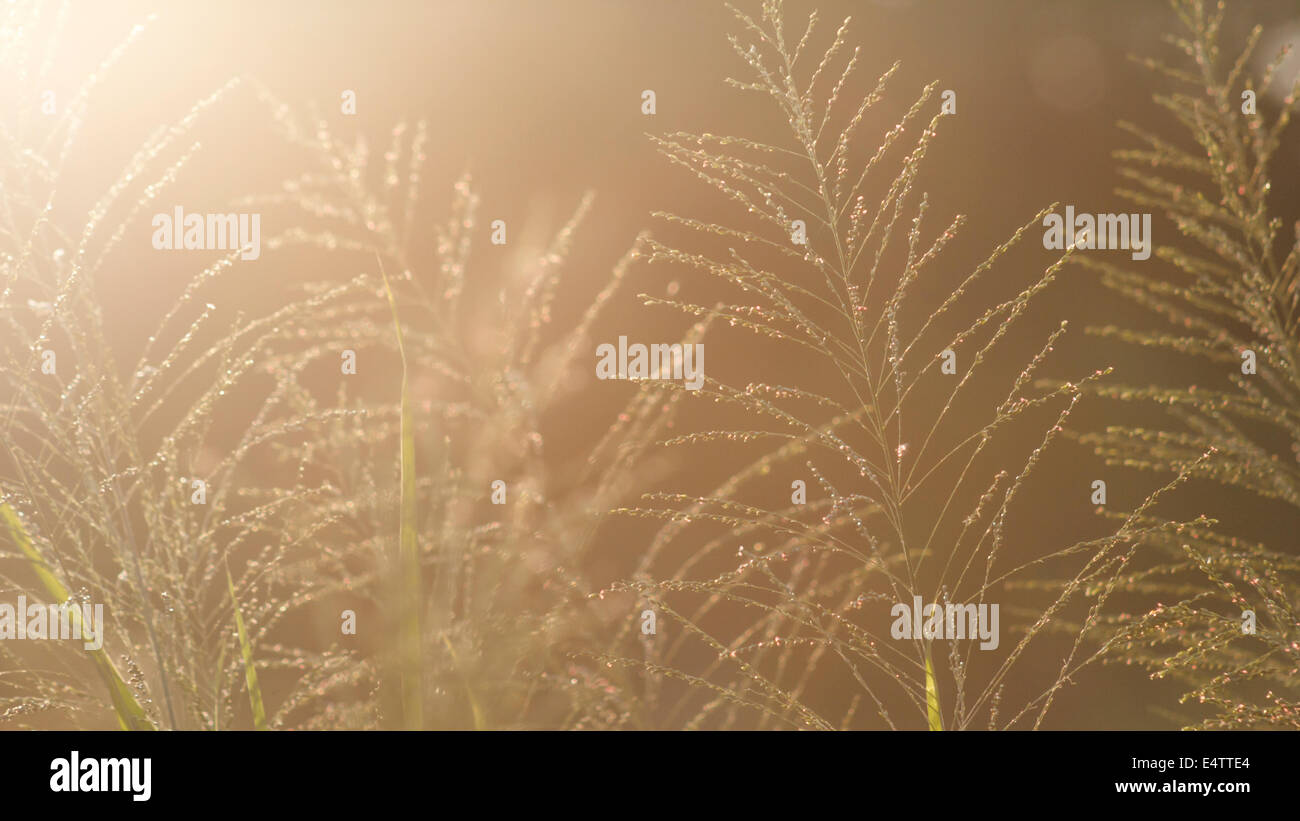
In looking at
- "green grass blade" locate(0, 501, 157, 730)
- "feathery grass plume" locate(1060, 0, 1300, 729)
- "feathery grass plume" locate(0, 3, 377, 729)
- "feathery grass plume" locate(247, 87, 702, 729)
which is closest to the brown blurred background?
"feathery grass plume" locate(1060, 0, 1300, 729)

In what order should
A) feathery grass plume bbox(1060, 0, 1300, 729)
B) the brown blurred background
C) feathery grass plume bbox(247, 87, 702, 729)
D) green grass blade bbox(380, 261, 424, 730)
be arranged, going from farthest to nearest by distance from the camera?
the brown blurred background < feathery grass plume bbox(1060, 0, 1300, 729) < feathery grass plume bbox(247, 87, 702, 729) < green grass blade bbox(380, 261, 424, 730)

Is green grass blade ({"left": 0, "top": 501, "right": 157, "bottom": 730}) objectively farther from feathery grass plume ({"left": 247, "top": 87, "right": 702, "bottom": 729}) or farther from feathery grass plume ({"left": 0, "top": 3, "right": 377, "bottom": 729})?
feathery grass plume ({"left": 247, "top": 87, "right": 702, "bottom": 729})

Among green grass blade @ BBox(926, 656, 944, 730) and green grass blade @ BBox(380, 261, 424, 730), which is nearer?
green grass blade @ BBox(380, 261, 424, 730)

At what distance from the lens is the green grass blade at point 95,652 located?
1.88 feet

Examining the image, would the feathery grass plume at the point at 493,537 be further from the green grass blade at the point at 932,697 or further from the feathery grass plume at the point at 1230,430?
the feathery grass plume at the point at 1230,430

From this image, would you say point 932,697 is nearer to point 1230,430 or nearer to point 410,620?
point 410,620

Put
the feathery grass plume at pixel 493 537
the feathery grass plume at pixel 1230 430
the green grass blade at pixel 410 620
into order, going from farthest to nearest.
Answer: the feathery grass plume at pixel 1230 430
the feathery grass plume at pixel 493 537
the green grass blade at pixel 410 620

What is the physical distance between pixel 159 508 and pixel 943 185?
1.82 meters

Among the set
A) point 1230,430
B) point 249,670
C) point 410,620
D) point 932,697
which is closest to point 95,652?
point 249,670

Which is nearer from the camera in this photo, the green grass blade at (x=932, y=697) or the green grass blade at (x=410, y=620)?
the green grass blade at (x=410, y=620)

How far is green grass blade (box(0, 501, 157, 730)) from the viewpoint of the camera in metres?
0.57

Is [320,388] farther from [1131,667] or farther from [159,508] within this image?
[1131,667]

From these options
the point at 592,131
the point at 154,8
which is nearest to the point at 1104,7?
the point at 592,131

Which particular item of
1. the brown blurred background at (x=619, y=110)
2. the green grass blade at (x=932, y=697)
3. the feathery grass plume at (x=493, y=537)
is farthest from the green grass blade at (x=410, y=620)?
the brown blurred background at (x=619, y=110)
